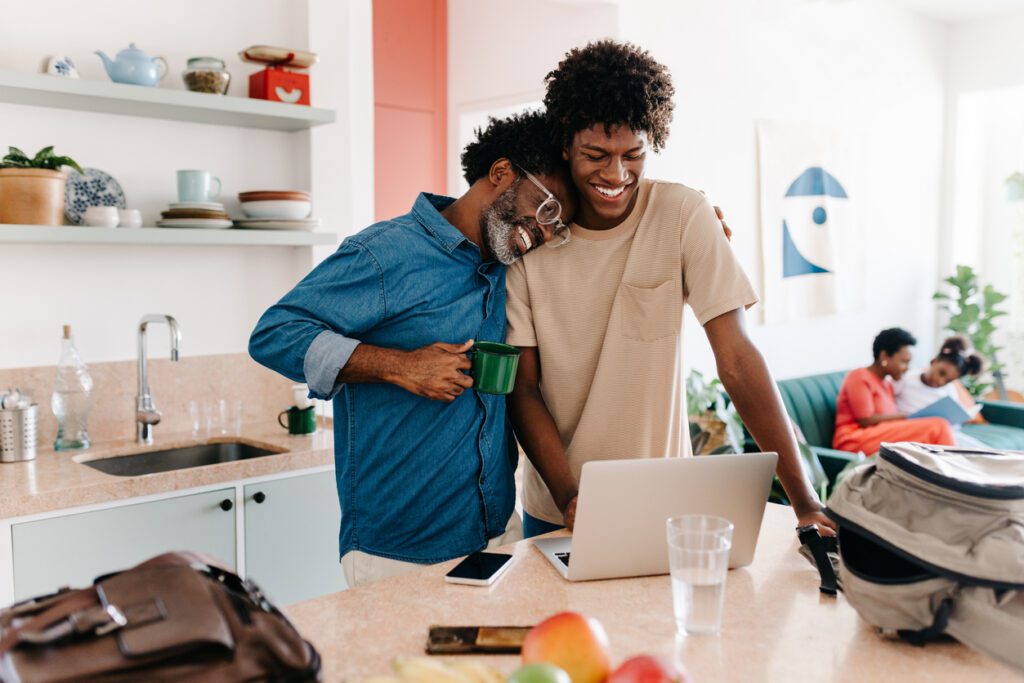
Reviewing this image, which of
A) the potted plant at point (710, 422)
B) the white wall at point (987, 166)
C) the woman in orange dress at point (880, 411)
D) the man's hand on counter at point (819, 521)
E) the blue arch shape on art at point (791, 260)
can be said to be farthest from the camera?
the white wall at point (987, 166)

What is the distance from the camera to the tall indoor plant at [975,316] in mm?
5855

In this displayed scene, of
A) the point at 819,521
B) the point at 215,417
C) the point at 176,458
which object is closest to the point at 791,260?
the point at 215,417

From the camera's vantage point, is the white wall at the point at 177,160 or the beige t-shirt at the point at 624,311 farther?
the white wall at the point at 177,160

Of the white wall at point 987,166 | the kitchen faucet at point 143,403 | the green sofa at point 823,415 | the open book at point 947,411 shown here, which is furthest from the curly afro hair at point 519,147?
the white wall at point 987,166

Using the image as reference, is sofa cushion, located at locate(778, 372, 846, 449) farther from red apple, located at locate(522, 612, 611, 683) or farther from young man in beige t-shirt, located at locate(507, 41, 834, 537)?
red apple, located at locate(522, 612, 611, 683)

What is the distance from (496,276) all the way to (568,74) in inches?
15.7

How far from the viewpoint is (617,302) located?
1754mm

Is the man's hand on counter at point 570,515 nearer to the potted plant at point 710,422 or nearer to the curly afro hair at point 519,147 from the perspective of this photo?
the curly afro hair at point 519,147

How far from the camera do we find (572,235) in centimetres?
179

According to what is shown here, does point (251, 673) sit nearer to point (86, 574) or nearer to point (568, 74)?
point (568, 74)

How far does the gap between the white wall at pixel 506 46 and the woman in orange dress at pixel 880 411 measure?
2.12 metres

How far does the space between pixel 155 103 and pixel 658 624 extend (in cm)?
230

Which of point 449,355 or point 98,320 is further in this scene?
point 98,320

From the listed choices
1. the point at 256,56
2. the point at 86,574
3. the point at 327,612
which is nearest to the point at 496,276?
the point at 327,612
